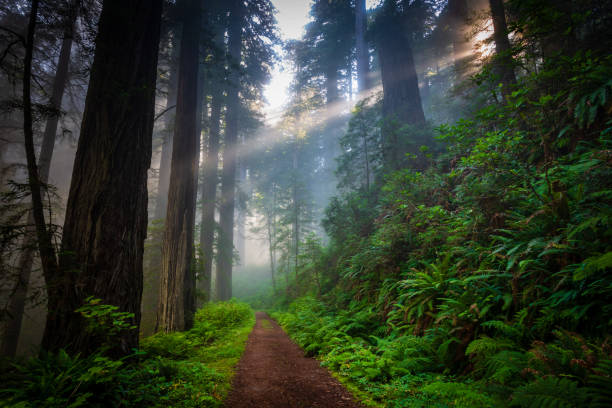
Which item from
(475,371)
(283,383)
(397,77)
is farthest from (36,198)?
(397,77)

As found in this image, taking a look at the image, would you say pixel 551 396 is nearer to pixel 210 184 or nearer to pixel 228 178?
pixel 210 184

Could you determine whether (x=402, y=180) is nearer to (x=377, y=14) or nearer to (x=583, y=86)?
(x=583, y=86)

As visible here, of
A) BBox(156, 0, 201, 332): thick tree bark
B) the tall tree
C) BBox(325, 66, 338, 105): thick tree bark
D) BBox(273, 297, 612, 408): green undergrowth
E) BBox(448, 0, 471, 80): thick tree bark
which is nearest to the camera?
BBox(273, 297, 612, 408): green undergrowth

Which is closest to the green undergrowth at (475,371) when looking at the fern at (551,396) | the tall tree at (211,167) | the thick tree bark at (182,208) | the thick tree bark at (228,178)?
the fern at (551,396)

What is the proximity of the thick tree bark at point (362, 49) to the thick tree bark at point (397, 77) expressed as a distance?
504cm

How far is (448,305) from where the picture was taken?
420 cm

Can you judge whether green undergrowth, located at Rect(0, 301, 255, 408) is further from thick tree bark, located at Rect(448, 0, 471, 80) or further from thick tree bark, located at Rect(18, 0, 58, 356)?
thick tree bark, located at Rect(448, 0, 471, 80)

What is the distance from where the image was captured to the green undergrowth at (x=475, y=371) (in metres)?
2.03

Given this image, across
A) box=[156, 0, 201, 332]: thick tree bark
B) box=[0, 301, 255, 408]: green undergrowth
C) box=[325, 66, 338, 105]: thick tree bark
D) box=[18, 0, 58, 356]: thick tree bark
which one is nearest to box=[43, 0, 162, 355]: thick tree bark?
box=[18, 0, 58, 356]: thick tree bark

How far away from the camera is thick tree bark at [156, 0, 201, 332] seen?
6871 millimetres

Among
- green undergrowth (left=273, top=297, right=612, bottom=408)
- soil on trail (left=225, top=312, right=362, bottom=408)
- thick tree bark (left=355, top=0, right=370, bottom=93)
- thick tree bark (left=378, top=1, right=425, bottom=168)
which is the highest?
thick tree bark (left=355, top=0, right=370, bottom=93)

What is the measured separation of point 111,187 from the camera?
3.96 metres

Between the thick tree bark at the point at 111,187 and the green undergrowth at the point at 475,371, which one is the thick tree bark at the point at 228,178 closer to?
the thick tree bark at the point at 111,187

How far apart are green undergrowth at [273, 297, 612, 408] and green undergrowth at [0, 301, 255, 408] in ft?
6.70
